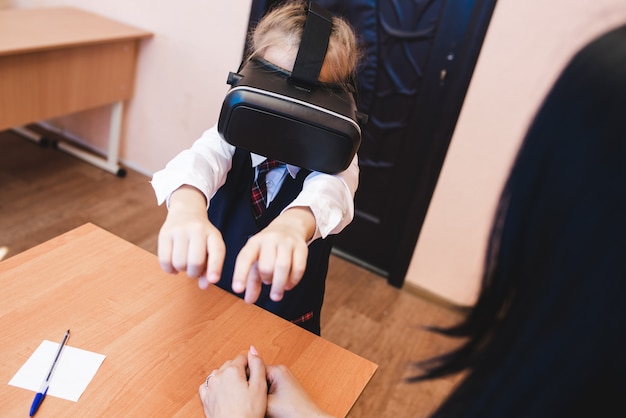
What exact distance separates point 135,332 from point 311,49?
0.59 meters

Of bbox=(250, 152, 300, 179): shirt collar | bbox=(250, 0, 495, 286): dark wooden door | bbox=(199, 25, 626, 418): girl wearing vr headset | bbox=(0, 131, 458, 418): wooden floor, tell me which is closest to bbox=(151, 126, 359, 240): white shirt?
bbox=(250, 152, 300, 179): shirt collar

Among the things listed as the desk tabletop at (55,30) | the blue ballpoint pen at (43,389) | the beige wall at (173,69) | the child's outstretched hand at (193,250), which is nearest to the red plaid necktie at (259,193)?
the child's outstretched hand at (193,250)

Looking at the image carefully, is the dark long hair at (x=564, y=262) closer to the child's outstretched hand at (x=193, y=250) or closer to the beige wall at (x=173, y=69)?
the child's outstretched hand at (x=193, y=250)

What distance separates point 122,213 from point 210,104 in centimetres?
76

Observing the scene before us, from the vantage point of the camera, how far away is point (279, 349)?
96 cm

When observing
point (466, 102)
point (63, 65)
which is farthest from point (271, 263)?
A: point (63, 65)

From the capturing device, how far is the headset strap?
2.83 feet

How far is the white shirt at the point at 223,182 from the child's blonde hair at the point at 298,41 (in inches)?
7.9

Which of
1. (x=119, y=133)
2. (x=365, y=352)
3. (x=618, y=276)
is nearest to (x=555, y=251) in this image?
(x=618, y=276)

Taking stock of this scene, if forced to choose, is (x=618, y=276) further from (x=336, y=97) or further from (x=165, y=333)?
(x=165, y=333)

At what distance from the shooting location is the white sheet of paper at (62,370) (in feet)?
2.54

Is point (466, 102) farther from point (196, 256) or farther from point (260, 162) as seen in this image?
point (196, 256)

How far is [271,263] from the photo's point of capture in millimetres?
708

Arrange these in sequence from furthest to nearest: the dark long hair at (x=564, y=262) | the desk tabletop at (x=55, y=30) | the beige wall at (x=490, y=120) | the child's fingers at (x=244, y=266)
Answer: the desk tabletop at (x=55, y=30) → the beige wall at (x=490, y=120) → the child's fingers at (x=244, y=266) → the dark long hair at (x=564, y=262)
